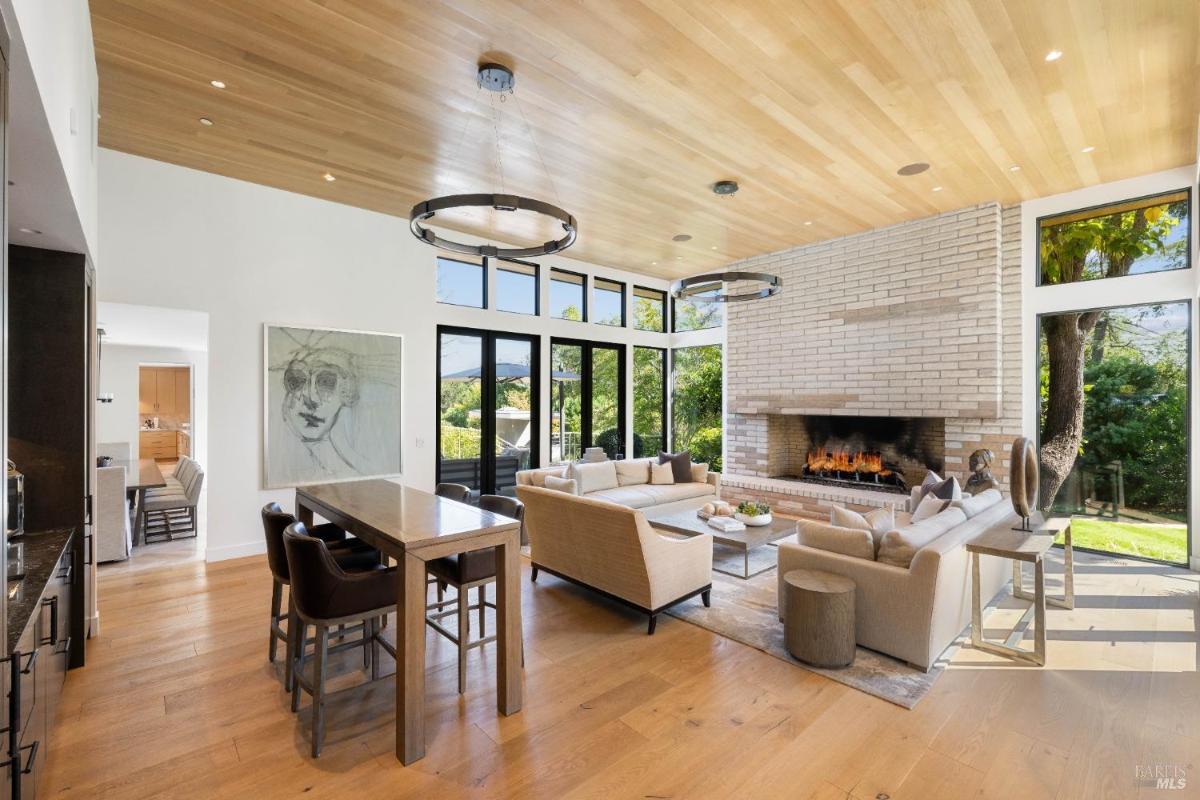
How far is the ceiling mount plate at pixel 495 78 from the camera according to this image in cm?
332

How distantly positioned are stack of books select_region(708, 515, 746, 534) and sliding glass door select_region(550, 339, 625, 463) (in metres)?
3.63

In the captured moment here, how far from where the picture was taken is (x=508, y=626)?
270 cm

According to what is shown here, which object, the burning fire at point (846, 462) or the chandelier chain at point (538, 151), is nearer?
the chandelier chain at point (538, 151)

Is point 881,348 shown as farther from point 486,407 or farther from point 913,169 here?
point 486,407

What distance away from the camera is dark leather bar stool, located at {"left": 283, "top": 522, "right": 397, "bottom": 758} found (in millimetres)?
2424

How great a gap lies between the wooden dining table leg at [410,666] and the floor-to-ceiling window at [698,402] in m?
6.83

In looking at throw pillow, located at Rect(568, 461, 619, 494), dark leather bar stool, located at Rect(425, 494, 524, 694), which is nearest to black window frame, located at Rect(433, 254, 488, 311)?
throw pillow, located at Rect(568, 461, 619, 494)

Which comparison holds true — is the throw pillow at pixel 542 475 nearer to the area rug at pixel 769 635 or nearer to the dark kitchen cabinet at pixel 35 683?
the area rug at pixel 769 635

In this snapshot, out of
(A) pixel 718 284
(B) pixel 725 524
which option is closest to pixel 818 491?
(B) pixel 725 524

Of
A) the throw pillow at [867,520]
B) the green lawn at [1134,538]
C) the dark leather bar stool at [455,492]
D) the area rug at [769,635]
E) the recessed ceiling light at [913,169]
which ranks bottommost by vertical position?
the area rug at [769,635]

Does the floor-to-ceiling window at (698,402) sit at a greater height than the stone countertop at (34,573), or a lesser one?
greater

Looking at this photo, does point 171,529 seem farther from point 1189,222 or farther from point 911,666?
point 1189,222

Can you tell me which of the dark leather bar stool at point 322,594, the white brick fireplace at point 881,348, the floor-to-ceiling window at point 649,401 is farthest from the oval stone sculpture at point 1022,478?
the floor-to-ceiling window at point 649,401

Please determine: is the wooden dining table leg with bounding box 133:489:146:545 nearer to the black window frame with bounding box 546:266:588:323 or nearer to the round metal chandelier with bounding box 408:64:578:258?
the round metal chandelier with bounding box 408:64:578:258
